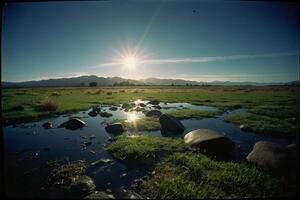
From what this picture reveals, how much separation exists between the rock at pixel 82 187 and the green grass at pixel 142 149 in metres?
2.71

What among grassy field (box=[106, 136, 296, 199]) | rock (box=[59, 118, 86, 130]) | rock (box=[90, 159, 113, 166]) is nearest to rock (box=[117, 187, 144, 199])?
grassy field (box=[106, 136, 296, 199])

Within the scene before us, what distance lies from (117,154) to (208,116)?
54.7 ft

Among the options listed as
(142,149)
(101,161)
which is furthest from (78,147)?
(142,149)

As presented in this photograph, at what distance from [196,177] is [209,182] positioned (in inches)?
25.8

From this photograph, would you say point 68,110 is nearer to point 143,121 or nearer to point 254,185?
point 143,121

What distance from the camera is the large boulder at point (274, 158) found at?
897cm

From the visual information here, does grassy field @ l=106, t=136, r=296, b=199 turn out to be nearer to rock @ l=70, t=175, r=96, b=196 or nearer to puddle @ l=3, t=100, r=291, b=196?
puddle @ l=3, t=100, r=291, b=196

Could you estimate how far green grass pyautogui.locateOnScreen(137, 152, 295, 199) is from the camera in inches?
297

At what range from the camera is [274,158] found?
368 inches

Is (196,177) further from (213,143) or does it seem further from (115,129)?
(115,129)

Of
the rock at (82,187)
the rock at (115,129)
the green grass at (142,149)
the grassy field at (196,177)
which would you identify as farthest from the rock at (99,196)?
the rock at (115,129)

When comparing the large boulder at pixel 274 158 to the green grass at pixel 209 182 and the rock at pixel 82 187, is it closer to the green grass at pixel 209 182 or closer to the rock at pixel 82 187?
the green grass at pixel 209 182

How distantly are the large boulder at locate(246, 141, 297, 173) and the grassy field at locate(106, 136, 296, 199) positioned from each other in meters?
0.50

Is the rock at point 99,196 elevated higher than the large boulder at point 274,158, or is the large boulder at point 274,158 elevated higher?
the large boulder at point 274,158
